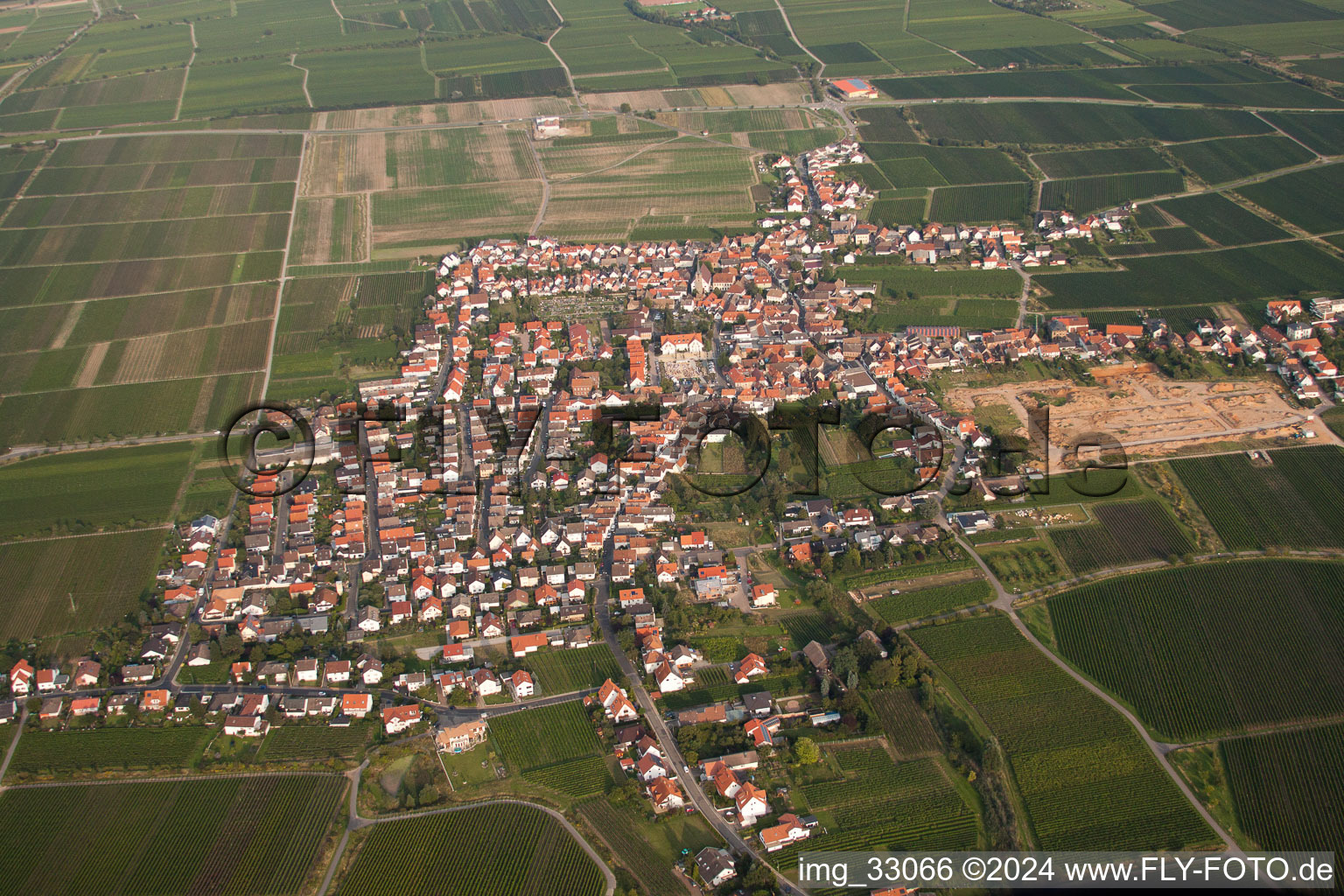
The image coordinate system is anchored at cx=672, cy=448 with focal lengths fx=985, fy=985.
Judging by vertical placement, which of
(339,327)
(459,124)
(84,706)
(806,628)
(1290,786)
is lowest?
(84,706)

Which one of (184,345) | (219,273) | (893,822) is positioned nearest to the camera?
(893,822)

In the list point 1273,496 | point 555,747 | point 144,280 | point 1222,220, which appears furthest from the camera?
point 1222,220

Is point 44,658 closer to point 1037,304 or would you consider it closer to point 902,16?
point 1037,304

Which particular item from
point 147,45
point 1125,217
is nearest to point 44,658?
point 1125,217

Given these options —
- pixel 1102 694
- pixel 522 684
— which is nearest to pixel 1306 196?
pixel 1102 694

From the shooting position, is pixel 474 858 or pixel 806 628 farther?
pixel 806 628

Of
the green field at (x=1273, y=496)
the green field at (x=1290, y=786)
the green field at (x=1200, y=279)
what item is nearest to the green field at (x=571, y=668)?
the green field at (x=1290, y=786)

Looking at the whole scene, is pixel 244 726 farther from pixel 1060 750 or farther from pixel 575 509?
pixel 1060 750
